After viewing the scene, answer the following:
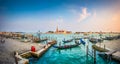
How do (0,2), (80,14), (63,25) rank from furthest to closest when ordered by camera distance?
(63,25) → (80,14) → (0,2)

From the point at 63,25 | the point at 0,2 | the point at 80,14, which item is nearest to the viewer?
the point at 0,2

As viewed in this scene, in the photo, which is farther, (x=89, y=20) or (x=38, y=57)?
(x=38, y=57)

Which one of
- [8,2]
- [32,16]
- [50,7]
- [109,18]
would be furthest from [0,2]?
[109,18]

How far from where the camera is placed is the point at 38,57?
6.47m

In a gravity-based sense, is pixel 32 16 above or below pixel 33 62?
above

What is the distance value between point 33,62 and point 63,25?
92.6 inches

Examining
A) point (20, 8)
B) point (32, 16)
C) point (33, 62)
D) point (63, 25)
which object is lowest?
point (33, 62)

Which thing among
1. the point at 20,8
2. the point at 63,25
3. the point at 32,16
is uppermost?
the point at 20,8

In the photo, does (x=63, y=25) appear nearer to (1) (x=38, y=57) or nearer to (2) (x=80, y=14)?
(2) (x=80, y=14)

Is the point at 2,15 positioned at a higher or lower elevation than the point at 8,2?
lower

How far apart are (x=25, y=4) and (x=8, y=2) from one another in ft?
2.58

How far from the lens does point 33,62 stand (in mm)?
5805

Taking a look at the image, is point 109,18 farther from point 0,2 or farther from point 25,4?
point 0,2

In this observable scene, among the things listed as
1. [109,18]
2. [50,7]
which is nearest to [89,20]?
[109,18]
